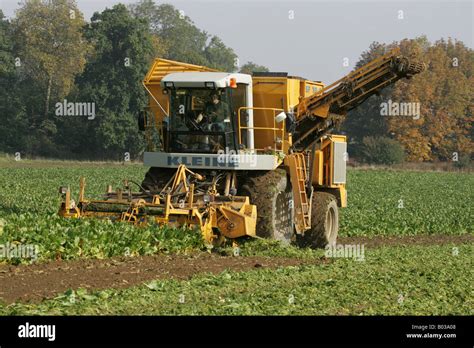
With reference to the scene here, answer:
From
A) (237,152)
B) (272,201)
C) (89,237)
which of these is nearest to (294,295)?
(89,237)

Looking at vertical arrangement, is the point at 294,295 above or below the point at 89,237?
below

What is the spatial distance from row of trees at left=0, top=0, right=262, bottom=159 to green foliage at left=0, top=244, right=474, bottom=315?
160 feet

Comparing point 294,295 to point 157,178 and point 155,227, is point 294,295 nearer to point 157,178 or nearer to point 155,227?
point 155,227

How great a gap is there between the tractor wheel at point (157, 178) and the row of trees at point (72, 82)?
44.2 meters

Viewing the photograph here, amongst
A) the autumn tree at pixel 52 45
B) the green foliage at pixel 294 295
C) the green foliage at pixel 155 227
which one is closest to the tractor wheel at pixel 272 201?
the green foliage at pixel 155 227

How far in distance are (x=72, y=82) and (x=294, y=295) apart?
68.9 m

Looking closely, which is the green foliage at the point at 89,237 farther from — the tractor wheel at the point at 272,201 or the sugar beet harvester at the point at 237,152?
the tractor wheel at the point at 272,201

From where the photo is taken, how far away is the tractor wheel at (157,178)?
56.0 ft

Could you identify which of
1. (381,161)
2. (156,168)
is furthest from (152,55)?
(156,168)

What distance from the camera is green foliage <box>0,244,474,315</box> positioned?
10102 mm

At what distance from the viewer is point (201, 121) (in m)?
16.9

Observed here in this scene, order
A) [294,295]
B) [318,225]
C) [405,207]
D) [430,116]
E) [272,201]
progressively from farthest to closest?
[430,116] → [405,207] → [318,225] → [272,201] → [294,295]

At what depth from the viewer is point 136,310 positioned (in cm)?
998
